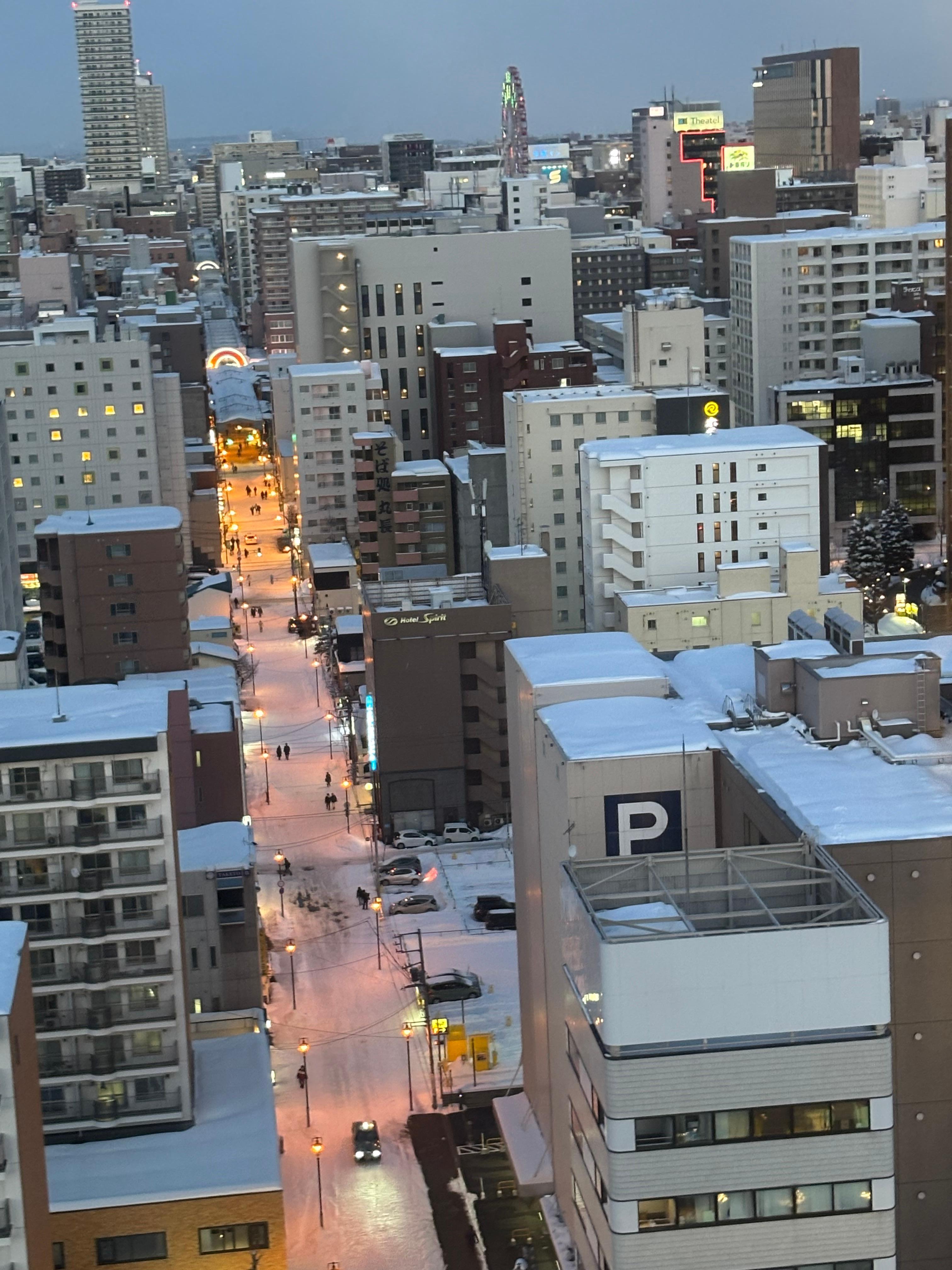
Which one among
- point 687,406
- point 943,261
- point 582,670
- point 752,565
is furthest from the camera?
point 943,261

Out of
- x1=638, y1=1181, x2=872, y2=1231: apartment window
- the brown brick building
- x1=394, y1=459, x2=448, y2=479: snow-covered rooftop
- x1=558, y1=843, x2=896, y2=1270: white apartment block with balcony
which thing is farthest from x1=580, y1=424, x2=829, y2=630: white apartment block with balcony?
x1=638, y1=1181, x2=872, y2=1231: apartment window

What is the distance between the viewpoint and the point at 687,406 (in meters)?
49.3

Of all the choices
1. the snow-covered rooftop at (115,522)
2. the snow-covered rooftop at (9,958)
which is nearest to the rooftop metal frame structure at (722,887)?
the snow-covered rooftop at (9,958)

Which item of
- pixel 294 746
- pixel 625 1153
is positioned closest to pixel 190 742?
pixel 294 746

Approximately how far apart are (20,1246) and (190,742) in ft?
51.1

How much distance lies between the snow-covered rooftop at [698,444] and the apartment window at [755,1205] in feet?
86.9

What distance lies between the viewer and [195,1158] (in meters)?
21.2

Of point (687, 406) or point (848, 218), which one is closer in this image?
point (687, 406)

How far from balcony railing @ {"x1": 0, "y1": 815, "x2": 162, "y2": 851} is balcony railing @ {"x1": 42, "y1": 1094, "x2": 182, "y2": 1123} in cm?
273

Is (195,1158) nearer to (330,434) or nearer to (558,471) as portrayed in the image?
(558,471)

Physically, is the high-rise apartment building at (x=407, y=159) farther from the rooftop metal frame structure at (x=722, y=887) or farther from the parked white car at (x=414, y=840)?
the rooftop metal frame structure at (x=722, y=887)

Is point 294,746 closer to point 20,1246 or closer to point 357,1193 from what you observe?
point 357,1193

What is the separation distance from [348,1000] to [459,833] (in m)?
8.24

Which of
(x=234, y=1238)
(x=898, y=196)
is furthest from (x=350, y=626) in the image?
(x=898, y=196)
